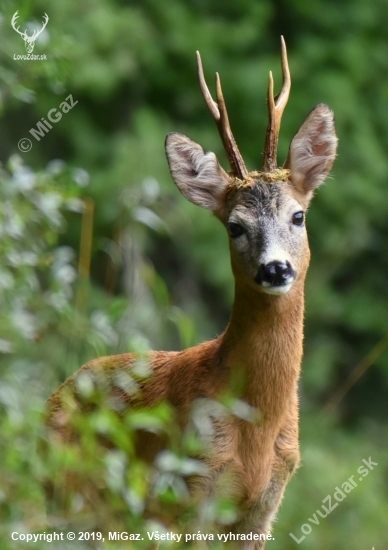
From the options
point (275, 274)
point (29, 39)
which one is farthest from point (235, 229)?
point (29, 39)

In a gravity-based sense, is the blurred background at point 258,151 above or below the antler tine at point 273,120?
below

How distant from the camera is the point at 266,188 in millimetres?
5566

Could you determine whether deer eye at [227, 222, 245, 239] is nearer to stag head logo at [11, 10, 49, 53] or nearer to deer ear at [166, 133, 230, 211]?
deer ear at [166, 133, 230, 211]

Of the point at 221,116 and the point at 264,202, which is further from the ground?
the point at 221,116

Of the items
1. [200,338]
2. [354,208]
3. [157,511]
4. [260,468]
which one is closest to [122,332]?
[157,511]

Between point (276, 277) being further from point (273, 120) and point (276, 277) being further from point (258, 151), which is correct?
point (258, 151)

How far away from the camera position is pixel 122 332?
4.48 meters

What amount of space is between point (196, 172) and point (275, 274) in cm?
96

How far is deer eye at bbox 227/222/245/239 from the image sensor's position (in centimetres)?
552

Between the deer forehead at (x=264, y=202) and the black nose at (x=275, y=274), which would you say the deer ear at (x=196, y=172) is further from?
the black nose at (x=275, y=274)

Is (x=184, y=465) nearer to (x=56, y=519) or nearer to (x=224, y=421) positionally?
(x=56, y=519)

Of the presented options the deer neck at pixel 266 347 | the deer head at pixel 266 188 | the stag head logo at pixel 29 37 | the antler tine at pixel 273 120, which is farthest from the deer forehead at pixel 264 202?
the stag head logo at pixel 29 37

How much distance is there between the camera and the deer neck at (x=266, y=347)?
532 centimetres

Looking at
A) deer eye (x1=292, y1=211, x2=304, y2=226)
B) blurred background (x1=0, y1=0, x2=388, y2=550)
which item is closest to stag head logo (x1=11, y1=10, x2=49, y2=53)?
deer eye (x1=292, y1=211, x2=304, y2=226)
